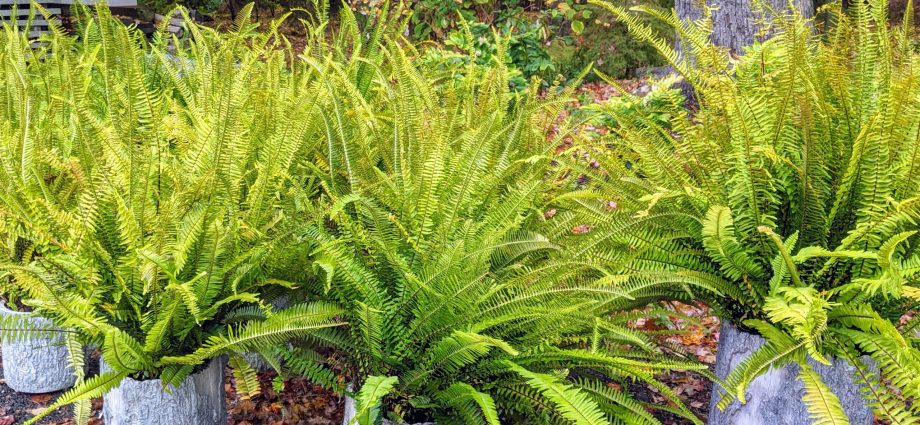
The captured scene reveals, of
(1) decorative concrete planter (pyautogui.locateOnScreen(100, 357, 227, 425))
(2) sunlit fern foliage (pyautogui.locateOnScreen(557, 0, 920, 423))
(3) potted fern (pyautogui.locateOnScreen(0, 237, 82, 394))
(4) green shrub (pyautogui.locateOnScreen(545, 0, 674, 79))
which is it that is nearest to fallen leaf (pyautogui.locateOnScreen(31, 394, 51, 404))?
(3) potted fern (pyautogui.locateOnScreen(0, 237, 82, 394))

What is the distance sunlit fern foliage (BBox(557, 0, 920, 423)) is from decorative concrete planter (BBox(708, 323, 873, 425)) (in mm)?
60

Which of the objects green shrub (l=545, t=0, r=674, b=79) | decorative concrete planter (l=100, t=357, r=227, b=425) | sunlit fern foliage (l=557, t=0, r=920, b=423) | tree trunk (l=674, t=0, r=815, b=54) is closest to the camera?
sunlit fern foliage (l=557, t=0, r=920, b=423)

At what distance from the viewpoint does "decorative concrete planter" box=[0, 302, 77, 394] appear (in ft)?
8.84

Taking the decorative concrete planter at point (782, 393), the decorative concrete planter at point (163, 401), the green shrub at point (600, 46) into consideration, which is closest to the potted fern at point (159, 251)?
the decorative concrete planter at point (163, 401)

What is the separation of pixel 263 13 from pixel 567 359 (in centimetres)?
1189

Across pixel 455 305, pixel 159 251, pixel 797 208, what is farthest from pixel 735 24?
pixel 159 251

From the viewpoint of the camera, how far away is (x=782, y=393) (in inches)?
78.2

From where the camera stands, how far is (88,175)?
1976 mm

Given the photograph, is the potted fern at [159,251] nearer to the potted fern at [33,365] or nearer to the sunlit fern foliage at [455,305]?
the sunlit fern foliage at [455,305]

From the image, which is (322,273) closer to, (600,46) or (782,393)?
(782,393)

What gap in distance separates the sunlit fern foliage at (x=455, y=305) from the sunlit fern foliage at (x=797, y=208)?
17 centimetres

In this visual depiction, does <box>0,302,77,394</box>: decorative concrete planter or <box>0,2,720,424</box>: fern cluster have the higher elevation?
<box>0,2,720,424</box>: fern cluster

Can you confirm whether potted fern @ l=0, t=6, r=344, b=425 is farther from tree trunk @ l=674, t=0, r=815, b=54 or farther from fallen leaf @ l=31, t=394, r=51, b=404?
tree trunk @ l=674, t=0, r=815, b=54

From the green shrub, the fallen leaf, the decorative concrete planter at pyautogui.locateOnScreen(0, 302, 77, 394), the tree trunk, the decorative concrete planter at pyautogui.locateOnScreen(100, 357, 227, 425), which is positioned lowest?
the green shrub
